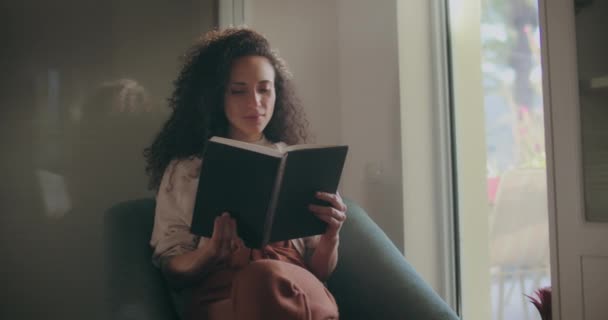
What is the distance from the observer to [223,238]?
3.46 feet

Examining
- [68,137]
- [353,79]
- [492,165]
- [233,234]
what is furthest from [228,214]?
[492,165]

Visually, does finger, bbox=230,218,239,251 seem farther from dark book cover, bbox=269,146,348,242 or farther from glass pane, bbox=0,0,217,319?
glass pane, bbox=0,0,217,319

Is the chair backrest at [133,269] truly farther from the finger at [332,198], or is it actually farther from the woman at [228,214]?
the finger at [332,198]

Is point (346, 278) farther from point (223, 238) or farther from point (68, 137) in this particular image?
point (68, 137)

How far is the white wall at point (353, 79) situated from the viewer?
69.4 inches

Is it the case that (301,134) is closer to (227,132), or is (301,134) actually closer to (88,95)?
(227,132)

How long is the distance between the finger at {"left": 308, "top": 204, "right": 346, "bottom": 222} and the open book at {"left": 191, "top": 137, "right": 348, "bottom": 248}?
0.04 ft

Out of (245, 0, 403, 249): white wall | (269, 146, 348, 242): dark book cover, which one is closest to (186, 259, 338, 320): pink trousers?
(269, 146, 348, 242): dark book cover

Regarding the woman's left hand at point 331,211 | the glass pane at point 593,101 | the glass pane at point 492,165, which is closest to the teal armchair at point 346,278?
the woman's left hand at point 331,211

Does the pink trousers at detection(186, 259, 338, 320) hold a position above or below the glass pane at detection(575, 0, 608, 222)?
below

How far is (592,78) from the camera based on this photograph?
3.65 ft

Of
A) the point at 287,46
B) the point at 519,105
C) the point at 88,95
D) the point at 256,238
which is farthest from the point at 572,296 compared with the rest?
the point at 88,95

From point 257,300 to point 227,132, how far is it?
1.86 feet

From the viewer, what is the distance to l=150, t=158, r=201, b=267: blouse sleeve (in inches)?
45.9
